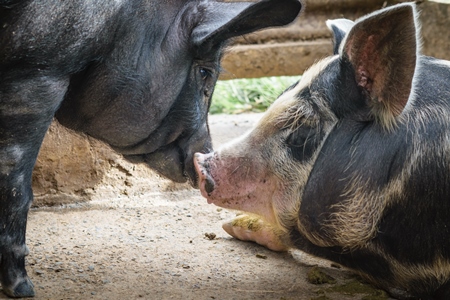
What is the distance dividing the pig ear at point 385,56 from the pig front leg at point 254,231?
113 centimetres

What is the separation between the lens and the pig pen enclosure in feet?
11.4

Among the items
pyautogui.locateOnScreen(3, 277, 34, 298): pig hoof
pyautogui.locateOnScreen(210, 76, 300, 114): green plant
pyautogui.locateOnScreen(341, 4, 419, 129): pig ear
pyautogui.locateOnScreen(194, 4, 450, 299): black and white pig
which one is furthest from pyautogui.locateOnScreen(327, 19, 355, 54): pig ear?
pyautogui.locateOnScreen(210, 76, 300, 114): green plant

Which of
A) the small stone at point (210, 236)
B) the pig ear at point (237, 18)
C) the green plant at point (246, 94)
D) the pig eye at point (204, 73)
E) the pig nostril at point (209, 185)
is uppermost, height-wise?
the pig ear at point (237, 18)

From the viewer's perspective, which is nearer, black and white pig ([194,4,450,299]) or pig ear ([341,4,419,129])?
pig ear ([341,4,419,129])

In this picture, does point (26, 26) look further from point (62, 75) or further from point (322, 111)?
point (322, 111)

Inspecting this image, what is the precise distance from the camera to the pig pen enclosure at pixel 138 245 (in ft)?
11.4

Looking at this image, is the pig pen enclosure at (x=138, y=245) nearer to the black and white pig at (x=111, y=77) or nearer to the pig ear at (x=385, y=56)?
the black and white pig at (x=111, y=77)

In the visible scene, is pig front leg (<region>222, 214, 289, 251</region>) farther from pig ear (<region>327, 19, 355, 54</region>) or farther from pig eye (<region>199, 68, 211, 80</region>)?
pig ear (<region>327, 19, 355, 54</region>)

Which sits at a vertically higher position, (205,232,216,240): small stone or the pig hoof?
the pig hoof

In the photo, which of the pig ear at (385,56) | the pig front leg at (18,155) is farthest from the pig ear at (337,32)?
the pig front leg at (18,155)

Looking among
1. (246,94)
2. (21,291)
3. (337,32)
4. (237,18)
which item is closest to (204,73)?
(237,18)

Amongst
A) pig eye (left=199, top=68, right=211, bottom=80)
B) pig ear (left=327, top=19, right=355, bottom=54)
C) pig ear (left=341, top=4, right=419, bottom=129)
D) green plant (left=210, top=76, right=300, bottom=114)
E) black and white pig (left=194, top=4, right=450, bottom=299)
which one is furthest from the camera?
green plant (left=210, top=76, right=300, bottom=114)

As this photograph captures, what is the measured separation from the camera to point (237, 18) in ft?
11.2

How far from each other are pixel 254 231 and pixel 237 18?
3.74 feet
